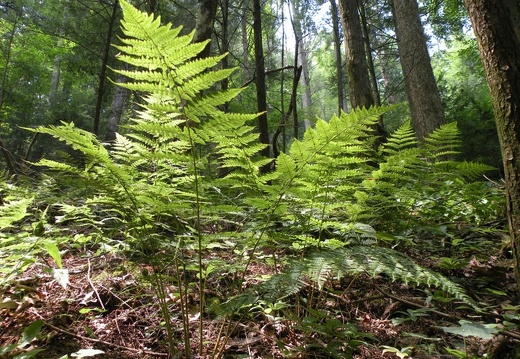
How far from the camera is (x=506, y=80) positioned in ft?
4.96

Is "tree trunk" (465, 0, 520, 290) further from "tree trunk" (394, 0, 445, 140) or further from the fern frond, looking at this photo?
"tree trunk" (394, 0, 445, 140)

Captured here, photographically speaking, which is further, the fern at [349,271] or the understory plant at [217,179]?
the understory plant at [217,179]

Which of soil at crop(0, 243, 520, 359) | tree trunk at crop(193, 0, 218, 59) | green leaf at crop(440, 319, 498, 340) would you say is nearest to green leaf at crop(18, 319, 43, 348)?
soil at crop(0, 243, 520, 359)

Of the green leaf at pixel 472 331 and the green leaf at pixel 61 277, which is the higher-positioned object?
the green leaf at pixel 61 277

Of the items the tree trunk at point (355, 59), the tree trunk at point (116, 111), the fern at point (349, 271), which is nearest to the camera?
the fern at point (349, 271)

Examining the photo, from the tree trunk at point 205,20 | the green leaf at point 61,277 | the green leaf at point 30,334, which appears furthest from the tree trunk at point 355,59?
the green leaf at point 30,334

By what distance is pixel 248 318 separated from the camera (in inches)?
75.3

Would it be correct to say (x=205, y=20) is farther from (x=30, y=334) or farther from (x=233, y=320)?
(x=30, y=334)

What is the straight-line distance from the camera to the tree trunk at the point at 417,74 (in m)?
6.25

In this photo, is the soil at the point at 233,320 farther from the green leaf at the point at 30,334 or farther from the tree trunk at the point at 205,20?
the tree trunk at the point at 205,20

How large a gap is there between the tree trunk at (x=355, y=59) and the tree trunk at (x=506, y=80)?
262 cm

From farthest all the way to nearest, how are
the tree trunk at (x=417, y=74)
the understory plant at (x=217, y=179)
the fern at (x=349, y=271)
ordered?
the tree trunk at (x=417, y=74)
the understory plant at (x=217, y=179)
the fern at (x=349, y=271)

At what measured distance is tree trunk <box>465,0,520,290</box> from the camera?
4.85 feet

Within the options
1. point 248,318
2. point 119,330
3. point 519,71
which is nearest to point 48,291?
point 119,330
